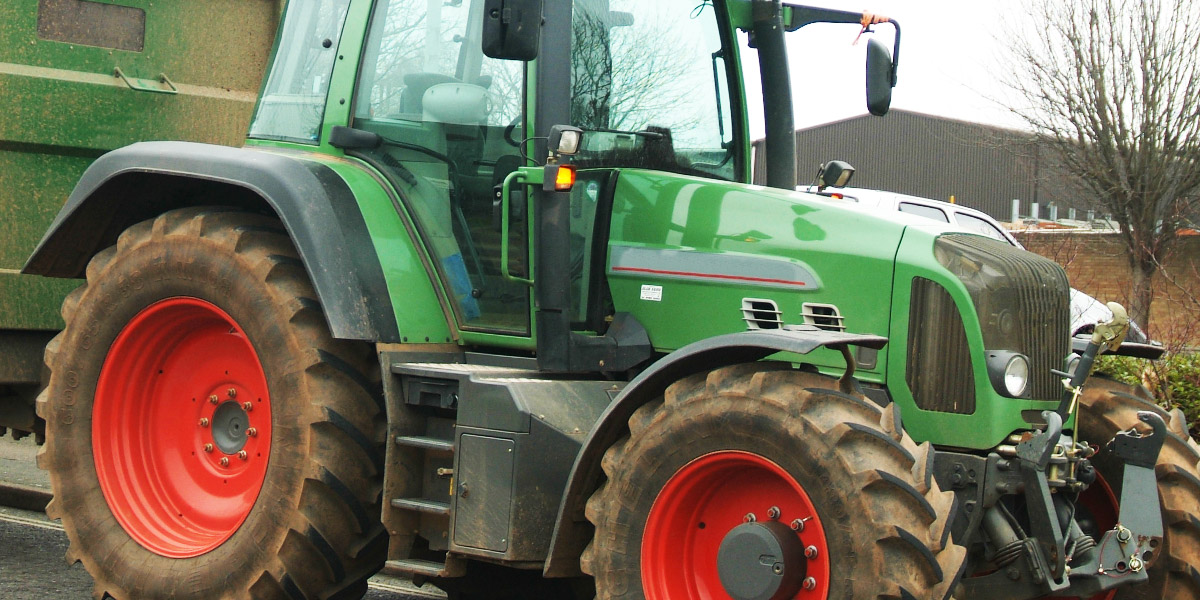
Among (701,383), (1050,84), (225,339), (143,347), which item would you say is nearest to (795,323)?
(701,383)

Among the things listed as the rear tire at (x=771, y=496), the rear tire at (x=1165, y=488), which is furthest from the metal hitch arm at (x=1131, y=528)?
the rear tire at (x=771, y=496)

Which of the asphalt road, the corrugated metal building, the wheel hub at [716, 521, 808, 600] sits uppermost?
the corrugated metal building

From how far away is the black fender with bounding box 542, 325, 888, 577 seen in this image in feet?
14.1

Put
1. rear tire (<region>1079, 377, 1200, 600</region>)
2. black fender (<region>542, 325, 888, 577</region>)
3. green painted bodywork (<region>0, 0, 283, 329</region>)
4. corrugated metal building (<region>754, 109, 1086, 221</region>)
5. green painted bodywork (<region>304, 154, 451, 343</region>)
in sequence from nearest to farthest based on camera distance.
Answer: black fender (<region>542, 325, 888, 577</region>), rear tire (<region>1079, 377, 1200, 600</region>), green painted bodywork (<region>304, 154, 451, 343</region>), green painted bodywork (<region>0, 0, 283, 329</region>), corrugated metal building (<region>754, 109, 1086, 221</region>)

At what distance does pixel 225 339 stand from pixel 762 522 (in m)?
2.54

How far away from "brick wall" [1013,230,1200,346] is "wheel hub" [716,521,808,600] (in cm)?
916

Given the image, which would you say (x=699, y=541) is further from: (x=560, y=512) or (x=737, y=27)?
(x=737, y=27)

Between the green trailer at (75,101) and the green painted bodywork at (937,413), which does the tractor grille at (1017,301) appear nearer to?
the green painted bodywork at (937,413)

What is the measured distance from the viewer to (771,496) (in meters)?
4.23

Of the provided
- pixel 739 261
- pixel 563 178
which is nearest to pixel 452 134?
pixel 563 178

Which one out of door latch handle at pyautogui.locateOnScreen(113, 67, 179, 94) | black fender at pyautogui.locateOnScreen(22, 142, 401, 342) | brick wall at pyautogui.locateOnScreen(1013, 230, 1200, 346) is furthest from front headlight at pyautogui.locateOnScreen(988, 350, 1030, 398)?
brick wall at pyautogui.locateOnScreen(1013, 230, 1200, 346)

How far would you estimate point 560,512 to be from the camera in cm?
448

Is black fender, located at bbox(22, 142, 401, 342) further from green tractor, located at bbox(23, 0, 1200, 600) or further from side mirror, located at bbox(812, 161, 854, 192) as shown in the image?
side mirror, located at bbox(812, 161, 854, 192)

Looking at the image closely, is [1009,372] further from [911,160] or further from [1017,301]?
[911,160]
